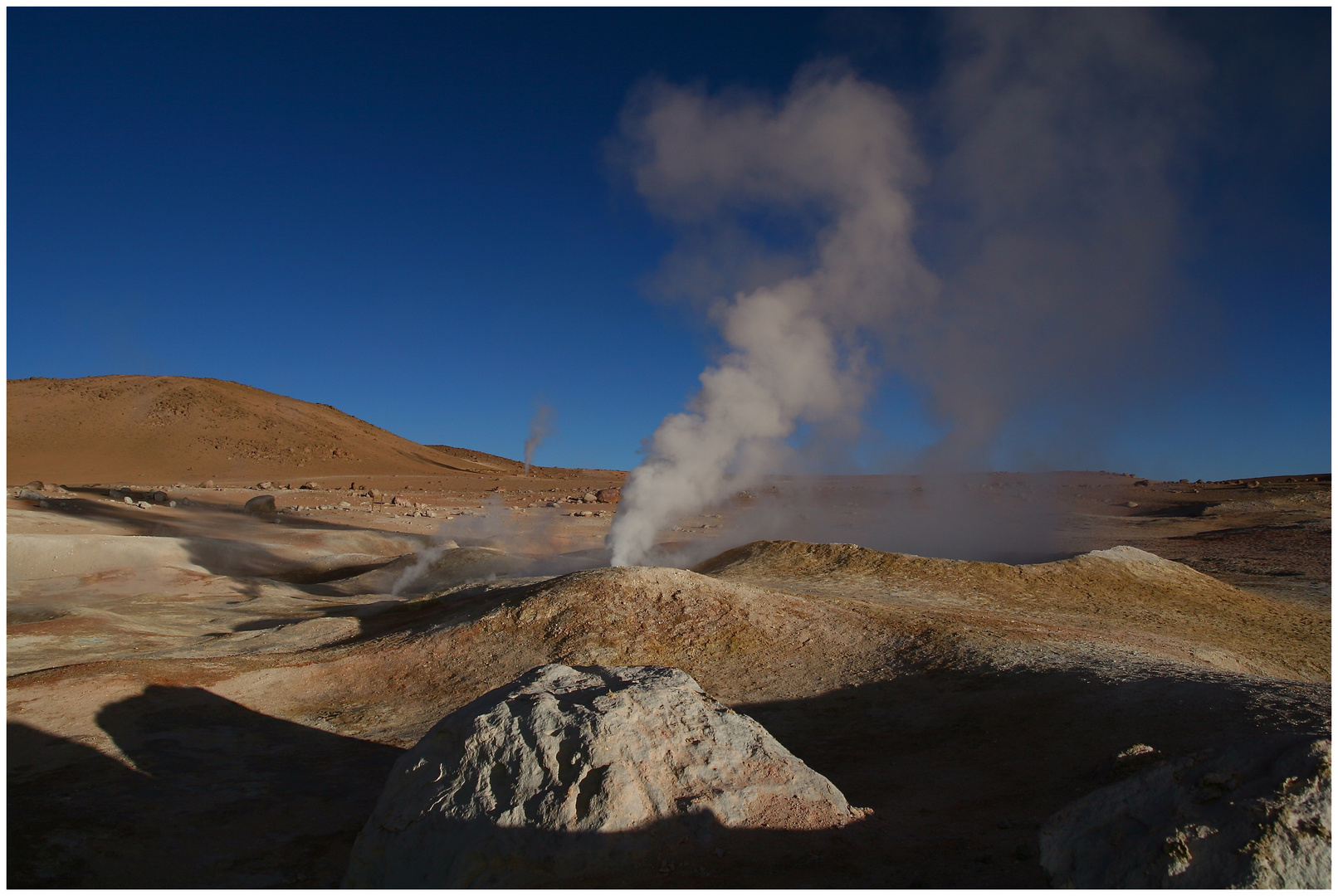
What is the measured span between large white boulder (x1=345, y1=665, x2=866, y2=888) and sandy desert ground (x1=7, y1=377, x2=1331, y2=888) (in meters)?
0.31

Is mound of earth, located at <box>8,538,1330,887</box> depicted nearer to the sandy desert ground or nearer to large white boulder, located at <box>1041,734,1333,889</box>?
the sandy desert ground

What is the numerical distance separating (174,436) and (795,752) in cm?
8300

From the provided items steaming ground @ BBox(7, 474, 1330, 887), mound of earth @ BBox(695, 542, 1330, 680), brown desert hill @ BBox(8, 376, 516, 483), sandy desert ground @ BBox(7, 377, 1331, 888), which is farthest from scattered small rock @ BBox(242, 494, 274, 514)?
brown desert hill @ BBox(8, 376, 516, 483)

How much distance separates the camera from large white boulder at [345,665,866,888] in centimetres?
471

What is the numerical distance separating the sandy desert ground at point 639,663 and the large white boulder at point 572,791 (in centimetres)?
31

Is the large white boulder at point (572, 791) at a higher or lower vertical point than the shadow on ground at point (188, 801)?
higher

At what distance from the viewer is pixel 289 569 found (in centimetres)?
2302

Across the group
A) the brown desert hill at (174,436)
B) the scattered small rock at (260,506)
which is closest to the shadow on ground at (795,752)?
the scattered small rock at (260,506)

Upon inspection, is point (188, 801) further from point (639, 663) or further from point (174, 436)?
point (174, 436)

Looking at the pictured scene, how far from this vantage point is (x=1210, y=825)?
3781mm

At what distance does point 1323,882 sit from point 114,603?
1977 centimetres

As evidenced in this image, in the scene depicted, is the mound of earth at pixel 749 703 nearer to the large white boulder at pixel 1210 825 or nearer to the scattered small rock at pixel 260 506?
the large white boulder at pixel 1210 825

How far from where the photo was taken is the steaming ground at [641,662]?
5.46 m

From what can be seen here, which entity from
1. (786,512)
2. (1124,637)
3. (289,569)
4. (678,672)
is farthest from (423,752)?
(786,512)
